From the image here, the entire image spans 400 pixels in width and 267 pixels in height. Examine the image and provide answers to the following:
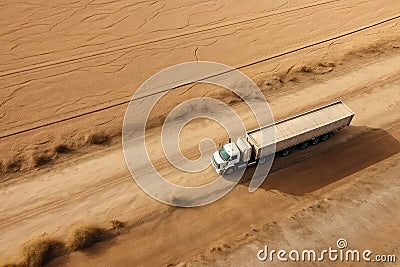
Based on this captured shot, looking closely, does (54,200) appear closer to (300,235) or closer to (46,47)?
(300,235)

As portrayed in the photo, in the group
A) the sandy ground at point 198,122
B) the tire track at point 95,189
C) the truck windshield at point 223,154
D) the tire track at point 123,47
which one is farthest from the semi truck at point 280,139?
the tire track at point 123,47

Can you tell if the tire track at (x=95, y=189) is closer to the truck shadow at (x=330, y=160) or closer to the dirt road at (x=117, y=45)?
the truck shadow at (x=330, y=160)

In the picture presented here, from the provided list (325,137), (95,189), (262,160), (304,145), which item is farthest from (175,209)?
(325,137)

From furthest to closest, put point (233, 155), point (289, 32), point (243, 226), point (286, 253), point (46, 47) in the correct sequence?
point (289, 32) → point (46, 47) → point (233, 155) → point (243, 226) → point (286, 253)

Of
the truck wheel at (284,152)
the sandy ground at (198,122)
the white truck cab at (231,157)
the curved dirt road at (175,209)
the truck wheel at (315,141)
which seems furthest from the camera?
the truck wheel at (315,141)

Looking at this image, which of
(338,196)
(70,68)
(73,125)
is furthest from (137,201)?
(70,68)

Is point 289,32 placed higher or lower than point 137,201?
higher
